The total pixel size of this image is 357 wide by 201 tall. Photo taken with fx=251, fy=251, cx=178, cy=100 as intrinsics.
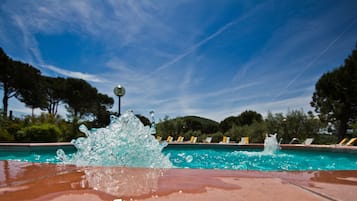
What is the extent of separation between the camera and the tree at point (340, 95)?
62.1 ft

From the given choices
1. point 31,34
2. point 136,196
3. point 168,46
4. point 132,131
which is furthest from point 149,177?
point 31,34

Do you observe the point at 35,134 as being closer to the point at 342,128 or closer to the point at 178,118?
the point at 178,118

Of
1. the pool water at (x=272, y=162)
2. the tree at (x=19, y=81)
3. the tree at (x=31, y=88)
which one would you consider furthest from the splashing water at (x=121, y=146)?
the tree at (x=31, y=88)

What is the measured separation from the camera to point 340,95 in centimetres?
1984

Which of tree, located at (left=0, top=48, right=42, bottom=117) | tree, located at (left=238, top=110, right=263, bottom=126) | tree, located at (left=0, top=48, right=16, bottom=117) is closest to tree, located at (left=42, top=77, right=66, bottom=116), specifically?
tree, located at (left=0, top=48, right=42, bottom=117)

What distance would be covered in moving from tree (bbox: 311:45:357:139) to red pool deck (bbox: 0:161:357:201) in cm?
2053

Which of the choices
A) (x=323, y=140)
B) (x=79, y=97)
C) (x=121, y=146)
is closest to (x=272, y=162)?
(x=121, y=146)

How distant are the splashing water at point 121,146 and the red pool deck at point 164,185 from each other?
5.01ft

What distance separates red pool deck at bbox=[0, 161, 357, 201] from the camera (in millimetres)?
1303

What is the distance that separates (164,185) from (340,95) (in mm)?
22406

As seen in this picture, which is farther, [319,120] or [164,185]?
[319,120]

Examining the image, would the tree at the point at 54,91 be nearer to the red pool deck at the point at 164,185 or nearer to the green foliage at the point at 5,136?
the green foliage at the point at 5,136

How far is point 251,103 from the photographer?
65.0 ft

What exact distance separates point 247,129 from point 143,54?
922cm
